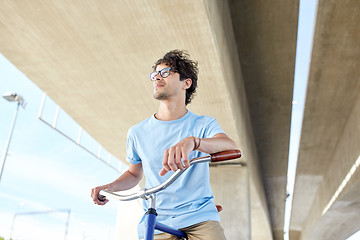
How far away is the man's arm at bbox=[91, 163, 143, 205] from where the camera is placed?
1.89 m

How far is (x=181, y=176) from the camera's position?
190cm

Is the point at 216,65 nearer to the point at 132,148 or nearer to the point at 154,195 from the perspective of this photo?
the point at 132,148

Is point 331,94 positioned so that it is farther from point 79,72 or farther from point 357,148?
point 79,72

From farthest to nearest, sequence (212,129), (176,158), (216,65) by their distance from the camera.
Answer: (216,65)
(212,129)
(176,158)

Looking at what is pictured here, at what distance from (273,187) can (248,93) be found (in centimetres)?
1078

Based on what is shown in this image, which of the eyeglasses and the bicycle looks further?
the eyeglasses

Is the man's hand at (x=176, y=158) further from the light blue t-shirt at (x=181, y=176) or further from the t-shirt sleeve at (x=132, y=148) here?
the t-shirt sleeve at (x=132, y=148)

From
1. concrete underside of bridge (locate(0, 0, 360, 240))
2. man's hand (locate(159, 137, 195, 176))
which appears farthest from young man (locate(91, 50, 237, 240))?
concrete underside of bridge (locate(0, 0, 360, 240))

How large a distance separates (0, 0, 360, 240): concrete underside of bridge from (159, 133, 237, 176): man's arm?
3255 millimetres

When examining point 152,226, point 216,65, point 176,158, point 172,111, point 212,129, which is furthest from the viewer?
point 216,65

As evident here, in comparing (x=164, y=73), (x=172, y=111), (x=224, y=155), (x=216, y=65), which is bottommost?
(x=224, y=155)

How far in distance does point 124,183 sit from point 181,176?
1.35 feet

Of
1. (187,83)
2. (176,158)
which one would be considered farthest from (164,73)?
(176,158)

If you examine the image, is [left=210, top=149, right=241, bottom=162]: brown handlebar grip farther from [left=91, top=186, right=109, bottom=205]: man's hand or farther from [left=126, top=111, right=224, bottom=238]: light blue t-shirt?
[left=91, top=186, right=109, bottom=205]: man's hand
